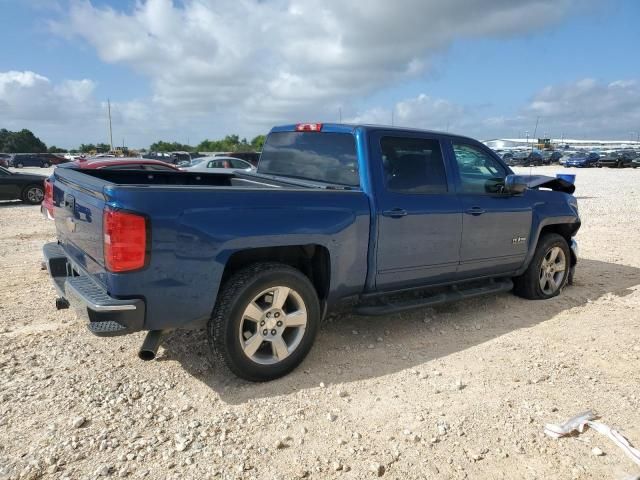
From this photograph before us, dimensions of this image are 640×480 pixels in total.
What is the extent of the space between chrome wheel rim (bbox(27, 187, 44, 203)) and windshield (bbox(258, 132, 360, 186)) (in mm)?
12277

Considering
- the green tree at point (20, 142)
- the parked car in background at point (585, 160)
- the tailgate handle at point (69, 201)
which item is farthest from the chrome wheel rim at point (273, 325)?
the green tree at point (20, 142)

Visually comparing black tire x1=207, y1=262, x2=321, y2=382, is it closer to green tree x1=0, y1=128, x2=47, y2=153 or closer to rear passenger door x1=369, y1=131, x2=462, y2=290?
rear passenger door x1=369, y1=131, x2=462, y2=290

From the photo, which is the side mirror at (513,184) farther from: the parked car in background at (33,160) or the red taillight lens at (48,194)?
the parked car in background at (33,160)

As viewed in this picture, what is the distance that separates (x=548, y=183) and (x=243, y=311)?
4.15 m

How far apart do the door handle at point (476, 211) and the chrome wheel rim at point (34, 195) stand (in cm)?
1409

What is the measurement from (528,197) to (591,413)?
2584 millimetres

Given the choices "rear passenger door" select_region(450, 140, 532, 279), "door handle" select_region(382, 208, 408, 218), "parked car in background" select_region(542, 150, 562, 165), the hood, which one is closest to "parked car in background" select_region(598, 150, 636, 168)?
"parked car in background" select_region(542, 150, 562, 165)

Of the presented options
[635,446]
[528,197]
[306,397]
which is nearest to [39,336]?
[306,397]

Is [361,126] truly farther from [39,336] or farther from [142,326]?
[39,336]

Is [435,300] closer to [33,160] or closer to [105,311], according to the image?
[105,311]

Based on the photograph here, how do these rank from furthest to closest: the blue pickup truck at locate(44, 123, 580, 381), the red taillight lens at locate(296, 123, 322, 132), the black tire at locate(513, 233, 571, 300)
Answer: the black tire at locate(513, 233, 571, 300), the red taillight lens at locate(296, 123, 322, 132), the blue pickup truck at locate(44, 123, 580, 381)

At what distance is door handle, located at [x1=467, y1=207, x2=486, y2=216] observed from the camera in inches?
182

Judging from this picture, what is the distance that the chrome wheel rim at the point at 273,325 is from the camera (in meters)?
3.47

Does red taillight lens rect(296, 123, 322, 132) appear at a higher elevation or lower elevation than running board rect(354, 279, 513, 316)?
higher
